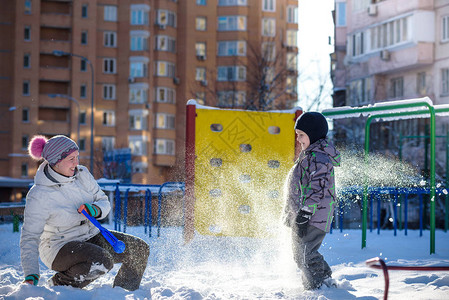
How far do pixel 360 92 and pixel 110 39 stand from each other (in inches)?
943

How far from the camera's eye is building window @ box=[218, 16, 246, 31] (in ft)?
200

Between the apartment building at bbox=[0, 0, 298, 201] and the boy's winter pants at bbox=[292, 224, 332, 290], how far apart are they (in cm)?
4815

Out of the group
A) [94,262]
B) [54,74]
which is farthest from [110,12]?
[94,262]

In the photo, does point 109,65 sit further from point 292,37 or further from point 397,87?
point 397,87

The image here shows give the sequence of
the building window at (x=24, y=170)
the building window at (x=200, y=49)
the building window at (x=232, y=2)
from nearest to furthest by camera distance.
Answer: the building window at (x=24, y=170), the building window at (x=200, y=49), the building window at (x=232, y=2)

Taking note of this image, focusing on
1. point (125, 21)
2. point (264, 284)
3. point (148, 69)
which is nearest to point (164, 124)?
point (148, 69)

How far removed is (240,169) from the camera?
463 inches

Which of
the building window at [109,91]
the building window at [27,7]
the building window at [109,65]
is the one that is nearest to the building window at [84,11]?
the building window at [109,65]

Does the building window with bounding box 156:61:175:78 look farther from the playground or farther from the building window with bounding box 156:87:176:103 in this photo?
the playground

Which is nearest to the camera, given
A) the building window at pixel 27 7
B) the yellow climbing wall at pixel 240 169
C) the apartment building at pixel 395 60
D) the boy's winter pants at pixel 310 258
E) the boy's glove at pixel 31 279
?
the boy's glove at pixel 31 279

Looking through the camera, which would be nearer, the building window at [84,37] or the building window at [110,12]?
the building window at [84,37]

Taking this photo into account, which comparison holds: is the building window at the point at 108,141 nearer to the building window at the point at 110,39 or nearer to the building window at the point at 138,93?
the building window at the point at 138,93

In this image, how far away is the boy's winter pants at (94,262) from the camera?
6.08 meters

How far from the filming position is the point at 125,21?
191 ft
